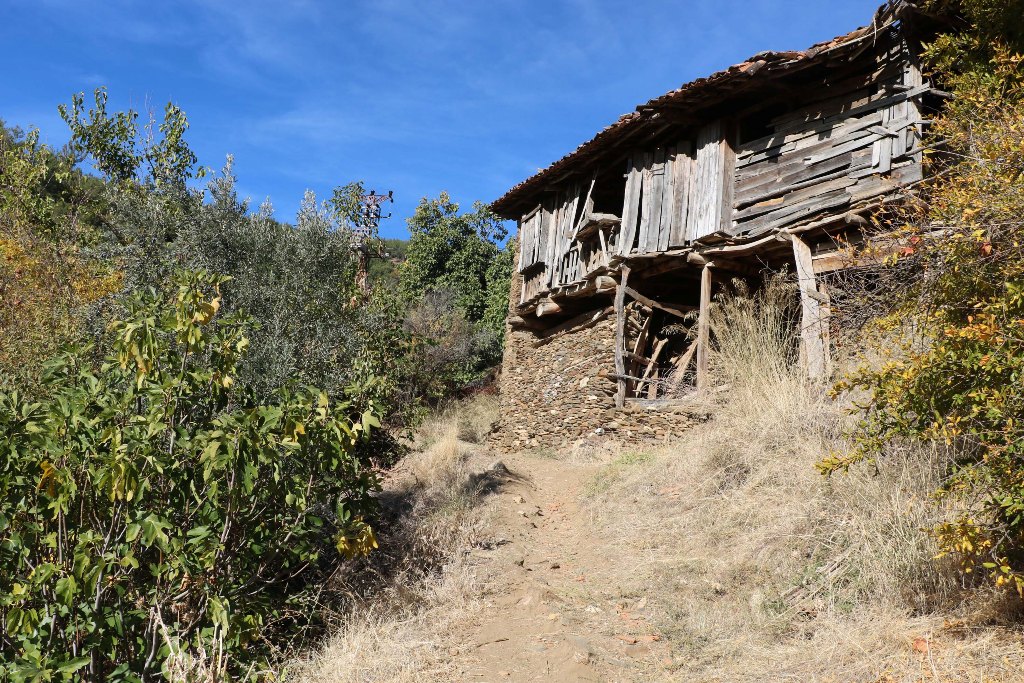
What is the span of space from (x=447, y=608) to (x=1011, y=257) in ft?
14.3

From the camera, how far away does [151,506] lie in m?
4.77

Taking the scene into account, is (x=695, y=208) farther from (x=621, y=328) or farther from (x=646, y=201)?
(x=621, y=328)

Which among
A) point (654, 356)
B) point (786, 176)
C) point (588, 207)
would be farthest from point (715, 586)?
point (588, 207)

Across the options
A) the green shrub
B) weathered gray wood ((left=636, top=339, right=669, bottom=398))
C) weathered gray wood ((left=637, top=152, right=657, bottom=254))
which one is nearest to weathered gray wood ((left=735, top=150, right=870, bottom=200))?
weathered gray wood ((left=637, top=152, right=657, bottom=254))

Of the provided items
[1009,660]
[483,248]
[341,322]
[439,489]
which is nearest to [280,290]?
[341,322]

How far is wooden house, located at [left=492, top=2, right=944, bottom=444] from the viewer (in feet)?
31.7

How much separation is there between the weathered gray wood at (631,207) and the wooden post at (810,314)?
2.99 m

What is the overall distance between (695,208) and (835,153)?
2149 mm

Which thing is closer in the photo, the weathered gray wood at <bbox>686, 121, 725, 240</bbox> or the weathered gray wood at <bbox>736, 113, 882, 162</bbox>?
the weathered gray wood at <bbox>736, 113, 882, 162</bbox>

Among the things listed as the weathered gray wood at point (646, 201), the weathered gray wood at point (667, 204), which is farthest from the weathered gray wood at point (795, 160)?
the weathered gray wood at point (646, 201)

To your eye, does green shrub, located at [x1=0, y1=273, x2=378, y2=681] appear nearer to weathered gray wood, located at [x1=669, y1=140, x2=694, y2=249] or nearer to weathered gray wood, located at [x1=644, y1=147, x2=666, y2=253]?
weathered gray wood, located at [x1=669, y1=140, x2=694, y2=249]

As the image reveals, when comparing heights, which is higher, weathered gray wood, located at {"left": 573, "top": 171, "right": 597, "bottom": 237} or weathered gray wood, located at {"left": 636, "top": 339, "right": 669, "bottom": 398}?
weathered gray wood, located at {"left": 573, "top": 171, "right": 597, "bottom": 237}

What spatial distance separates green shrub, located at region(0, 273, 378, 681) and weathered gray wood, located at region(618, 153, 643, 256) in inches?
330

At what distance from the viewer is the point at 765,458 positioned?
282 inches
